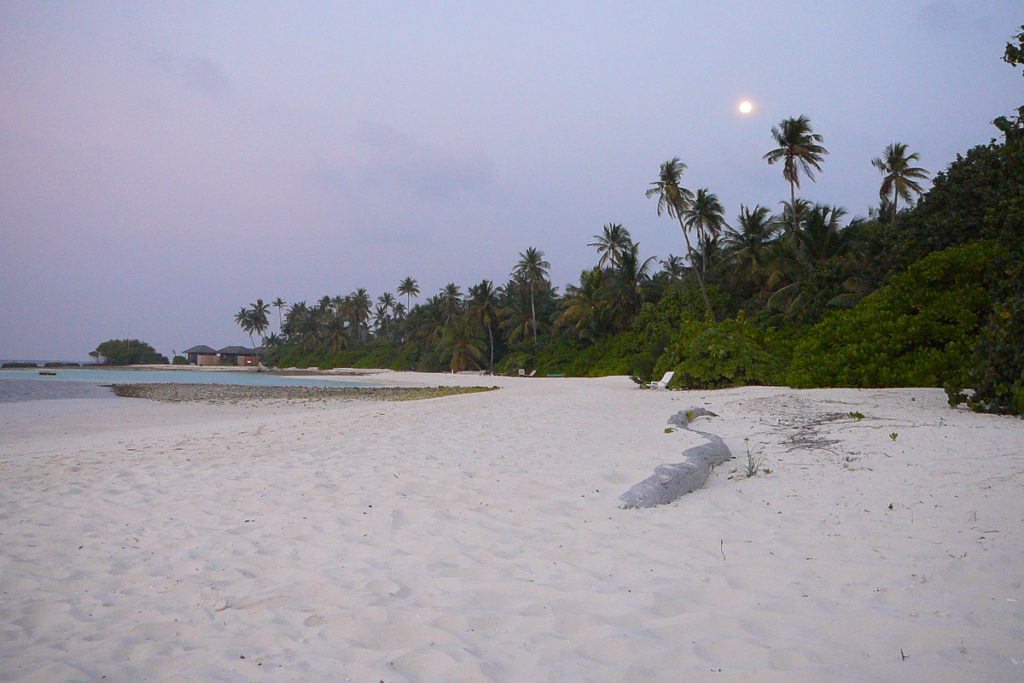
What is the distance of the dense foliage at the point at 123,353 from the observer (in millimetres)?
97062

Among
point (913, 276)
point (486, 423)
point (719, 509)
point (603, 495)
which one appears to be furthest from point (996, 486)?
point (913, 276)

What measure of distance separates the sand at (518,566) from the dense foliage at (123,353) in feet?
361

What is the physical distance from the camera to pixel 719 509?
4.42 metres

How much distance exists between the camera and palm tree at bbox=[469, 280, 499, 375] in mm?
49875

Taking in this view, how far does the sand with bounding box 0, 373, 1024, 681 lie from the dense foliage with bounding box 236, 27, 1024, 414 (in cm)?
488

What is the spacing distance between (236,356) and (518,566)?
9760cm

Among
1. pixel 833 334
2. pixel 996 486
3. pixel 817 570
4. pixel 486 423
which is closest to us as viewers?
pixel 817 570

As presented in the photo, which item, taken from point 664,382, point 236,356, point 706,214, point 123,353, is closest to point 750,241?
point 706,214

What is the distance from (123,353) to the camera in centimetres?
9731

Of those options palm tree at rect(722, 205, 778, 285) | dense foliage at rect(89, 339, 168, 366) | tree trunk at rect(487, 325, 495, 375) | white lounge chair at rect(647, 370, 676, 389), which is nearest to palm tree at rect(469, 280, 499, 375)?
tree trunk at rect(487, 325, 495, 375)

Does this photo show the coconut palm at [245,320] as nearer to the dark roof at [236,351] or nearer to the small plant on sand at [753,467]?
the dark roof at [236,351]

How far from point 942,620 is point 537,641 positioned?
186 centimetres

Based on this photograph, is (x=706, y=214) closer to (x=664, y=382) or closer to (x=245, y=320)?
(x=664, y=382)

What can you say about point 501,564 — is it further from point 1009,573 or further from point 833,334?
point 833,334
